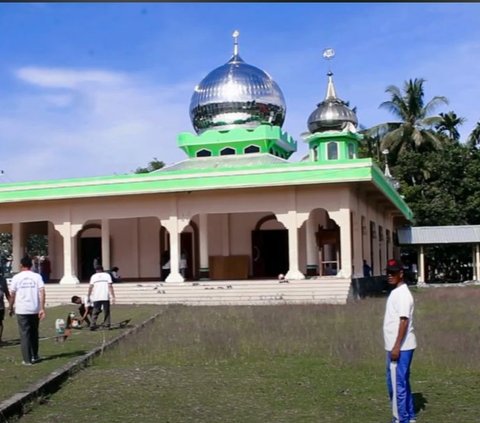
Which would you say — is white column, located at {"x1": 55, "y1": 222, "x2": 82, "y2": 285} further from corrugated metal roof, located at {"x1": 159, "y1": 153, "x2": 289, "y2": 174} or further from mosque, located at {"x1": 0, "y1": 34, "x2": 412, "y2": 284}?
corrugated metal roof, located at {"x1": 159, "y1": 153, "x2": 289, "y2": 174}

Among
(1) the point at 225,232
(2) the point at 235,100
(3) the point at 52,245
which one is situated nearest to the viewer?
(1) the point at 225,232

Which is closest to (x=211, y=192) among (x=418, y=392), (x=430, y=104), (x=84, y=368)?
(x=84, y=368)

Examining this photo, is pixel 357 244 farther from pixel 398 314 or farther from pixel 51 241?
pixel 398 314

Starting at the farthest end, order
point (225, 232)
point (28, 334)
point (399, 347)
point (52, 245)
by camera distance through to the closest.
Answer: point (52, 245)
point (225, 232)
point (28, 334)
point (399, 347)

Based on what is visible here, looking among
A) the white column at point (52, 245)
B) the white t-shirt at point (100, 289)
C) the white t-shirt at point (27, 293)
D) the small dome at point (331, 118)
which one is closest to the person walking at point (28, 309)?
the white t-shirt at point (27, 293)

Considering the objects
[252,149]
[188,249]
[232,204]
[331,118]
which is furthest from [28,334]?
[331,118]

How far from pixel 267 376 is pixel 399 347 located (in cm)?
295

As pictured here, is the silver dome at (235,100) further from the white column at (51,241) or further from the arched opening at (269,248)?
the white column at (51,241)

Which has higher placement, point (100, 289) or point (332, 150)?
point (332, 150)

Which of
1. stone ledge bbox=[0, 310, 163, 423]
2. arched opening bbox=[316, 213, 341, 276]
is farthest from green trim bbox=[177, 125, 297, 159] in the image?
stone ledge bbox=[0, 310, 163, 423]

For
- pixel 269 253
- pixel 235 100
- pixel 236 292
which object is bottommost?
pixel 236 292

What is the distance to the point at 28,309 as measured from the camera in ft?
31.0

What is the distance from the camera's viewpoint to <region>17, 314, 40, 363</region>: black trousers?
9.36 m

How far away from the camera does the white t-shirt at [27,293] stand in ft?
31.0
